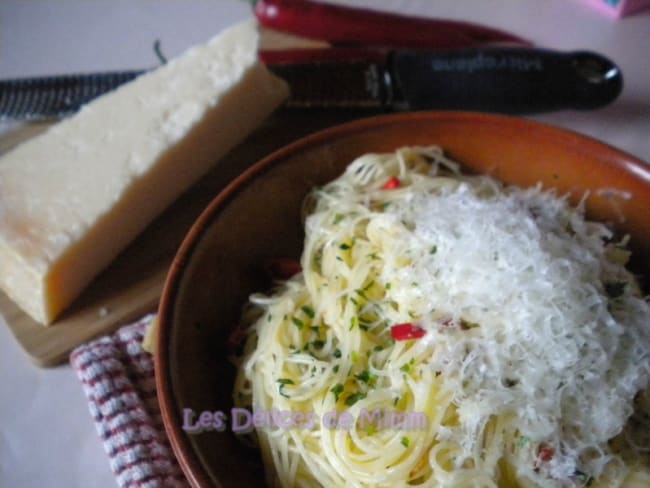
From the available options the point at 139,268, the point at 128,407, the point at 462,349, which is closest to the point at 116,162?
the point at 139,268

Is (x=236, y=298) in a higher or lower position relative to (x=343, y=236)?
lower

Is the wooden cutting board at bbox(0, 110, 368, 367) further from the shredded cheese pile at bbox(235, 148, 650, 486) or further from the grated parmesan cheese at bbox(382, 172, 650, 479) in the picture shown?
the grated parmesan cheese at bbox(382, 172, 650, 479)

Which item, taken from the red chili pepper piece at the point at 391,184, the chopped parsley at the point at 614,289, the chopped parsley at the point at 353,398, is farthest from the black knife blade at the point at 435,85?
the chopped parsley at the point at 353,398

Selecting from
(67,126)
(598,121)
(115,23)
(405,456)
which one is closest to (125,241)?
(67,126)

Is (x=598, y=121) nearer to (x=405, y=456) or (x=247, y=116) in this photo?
(x=247, y=116)

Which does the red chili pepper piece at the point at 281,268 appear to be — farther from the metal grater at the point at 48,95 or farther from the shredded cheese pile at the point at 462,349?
the metal grater at the point at 48,95

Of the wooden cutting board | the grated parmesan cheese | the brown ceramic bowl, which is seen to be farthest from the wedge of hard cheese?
the grated parmesan cheese
